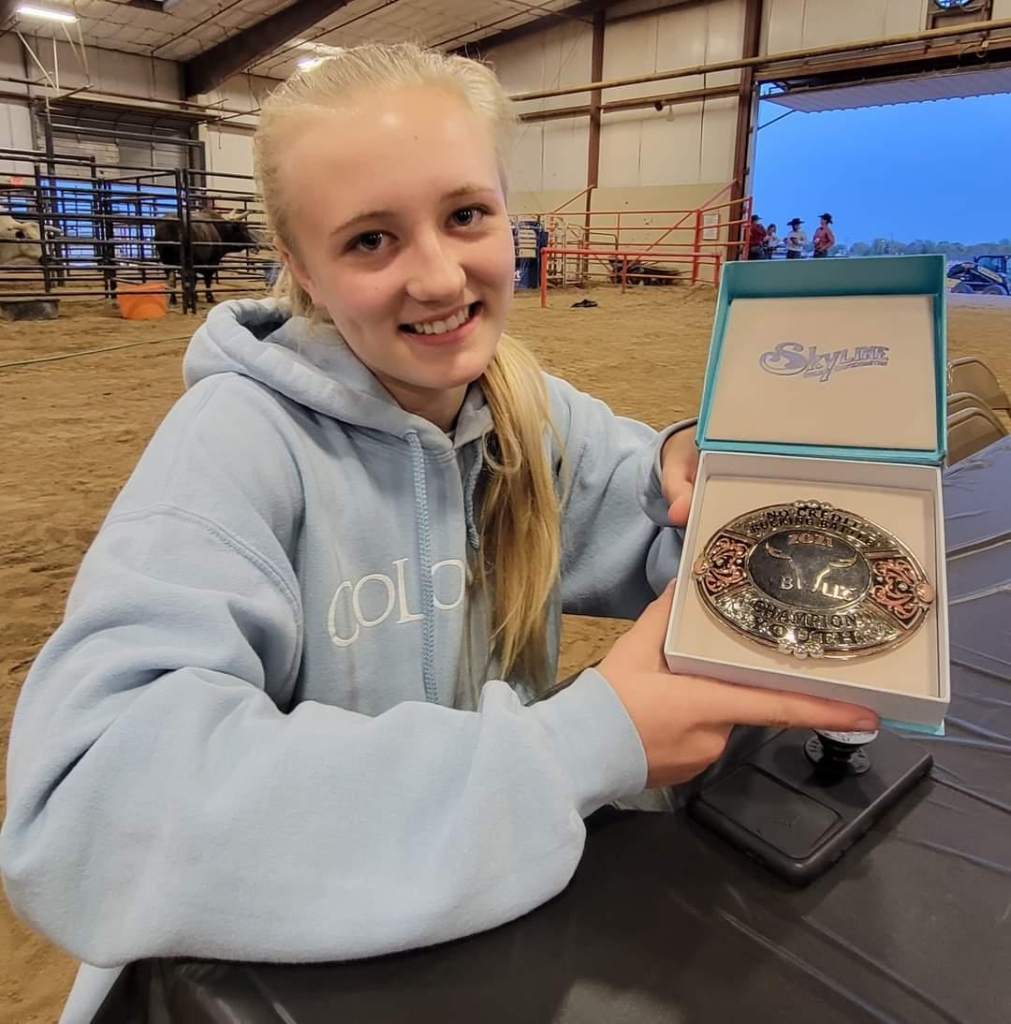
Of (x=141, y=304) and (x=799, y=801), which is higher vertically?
(x=141, y=304)

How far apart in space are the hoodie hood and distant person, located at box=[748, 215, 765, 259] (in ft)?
34.5

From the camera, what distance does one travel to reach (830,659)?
A: 20.4 inches

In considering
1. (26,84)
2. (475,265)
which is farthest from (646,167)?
(475,265)

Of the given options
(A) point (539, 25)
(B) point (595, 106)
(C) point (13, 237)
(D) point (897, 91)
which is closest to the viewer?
(C) point (13, 237)

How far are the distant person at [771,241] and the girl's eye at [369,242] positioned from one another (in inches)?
419

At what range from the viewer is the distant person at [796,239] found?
10711mm

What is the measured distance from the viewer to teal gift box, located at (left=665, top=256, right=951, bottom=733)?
62 cm

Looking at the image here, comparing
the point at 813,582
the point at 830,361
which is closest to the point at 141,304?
the point at 830,361

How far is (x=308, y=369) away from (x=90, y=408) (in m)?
3.21

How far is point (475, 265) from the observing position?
2.37 ft

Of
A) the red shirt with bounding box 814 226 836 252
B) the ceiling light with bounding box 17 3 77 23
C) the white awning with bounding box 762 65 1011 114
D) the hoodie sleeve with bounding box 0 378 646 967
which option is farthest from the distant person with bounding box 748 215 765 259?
the hoodie sleeve with bounding box 0 378 646 967

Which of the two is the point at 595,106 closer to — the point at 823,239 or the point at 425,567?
the point at 823,239

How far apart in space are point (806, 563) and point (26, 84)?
46.8 feet

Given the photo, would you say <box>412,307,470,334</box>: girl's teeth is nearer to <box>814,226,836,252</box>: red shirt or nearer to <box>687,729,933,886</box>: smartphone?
<box>687,729,933,886</box>: smartphone
